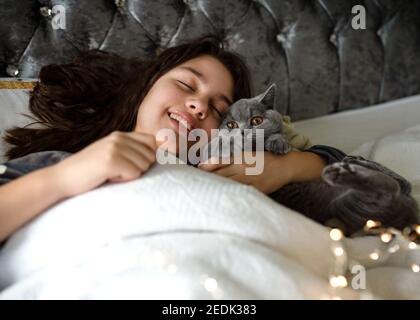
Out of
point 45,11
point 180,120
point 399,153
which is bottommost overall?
point 399,153

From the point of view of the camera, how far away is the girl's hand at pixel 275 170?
1031 mm

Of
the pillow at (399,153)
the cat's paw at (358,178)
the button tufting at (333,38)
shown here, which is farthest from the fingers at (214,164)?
the button tufting at (333,38)

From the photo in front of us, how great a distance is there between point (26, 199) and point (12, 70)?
0.81 metres

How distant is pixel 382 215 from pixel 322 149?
10.3 inches

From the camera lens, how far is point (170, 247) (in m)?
0.71

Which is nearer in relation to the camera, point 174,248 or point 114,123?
point 174,248

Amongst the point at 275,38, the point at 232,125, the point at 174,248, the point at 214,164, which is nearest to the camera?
the point at 174,248

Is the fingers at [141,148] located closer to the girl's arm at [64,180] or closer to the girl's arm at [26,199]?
the girl's arm at [64,180]

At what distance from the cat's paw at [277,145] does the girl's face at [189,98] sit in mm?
149

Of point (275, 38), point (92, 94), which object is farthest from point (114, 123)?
point (275, 38)

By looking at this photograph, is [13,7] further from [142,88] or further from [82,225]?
[82,225]

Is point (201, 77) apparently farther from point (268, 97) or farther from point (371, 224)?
point (371, 224)

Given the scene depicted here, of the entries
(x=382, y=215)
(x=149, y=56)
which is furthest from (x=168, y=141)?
(x=149, y=56)

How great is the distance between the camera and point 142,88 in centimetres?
124
